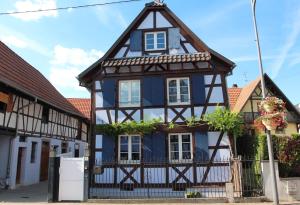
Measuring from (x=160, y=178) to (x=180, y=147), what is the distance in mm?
1722

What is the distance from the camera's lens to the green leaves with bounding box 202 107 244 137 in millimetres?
14664

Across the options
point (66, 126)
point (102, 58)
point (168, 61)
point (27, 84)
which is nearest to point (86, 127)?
point (66, 126)

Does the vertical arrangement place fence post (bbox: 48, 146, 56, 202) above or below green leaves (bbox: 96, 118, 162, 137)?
below

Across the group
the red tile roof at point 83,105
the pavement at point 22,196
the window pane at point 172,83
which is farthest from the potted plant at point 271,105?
the red tile roof at point 83,105

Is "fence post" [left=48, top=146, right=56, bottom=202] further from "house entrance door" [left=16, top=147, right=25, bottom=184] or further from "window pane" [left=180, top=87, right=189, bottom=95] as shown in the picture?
"window pane" [left=180, top=87, right=189, bottom=95]

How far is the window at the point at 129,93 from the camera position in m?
16.2

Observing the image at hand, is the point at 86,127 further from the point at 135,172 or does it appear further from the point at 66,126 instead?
the point at 135,172

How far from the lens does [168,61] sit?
51.2 ft

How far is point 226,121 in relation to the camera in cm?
1466

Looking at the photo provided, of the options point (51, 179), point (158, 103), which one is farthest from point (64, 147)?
point (51, 179)

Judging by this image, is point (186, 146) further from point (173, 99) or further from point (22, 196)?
point (22, 196)

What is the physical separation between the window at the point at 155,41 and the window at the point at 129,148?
4.66 m

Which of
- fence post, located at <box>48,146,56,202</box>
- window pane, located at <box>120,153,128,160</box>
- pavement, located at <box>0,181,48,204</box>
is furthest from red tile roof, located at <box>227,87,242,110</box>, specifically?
fence post, located at <box>48,146,56,202</box>

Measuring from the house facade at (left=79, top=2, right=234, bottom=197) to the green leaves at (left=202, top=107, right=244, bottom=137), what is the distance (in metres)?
0.45
